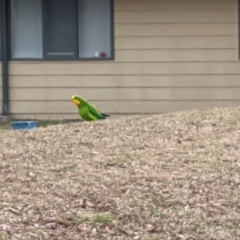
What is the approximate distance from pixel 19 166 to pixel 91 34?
6.81 m

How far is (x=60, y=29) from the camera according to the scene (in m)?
13.5

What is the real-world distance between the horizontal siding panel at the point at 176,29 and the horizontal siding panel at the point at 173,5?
281 mm

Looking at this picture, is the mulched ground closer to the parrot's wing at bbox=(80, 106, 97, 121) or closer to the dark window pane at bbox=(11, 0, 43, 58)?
the parrot's wing at bbox=(80, 106, 97, 121)

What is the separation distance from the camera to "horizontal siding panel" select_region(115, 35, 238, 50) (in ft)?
43.2

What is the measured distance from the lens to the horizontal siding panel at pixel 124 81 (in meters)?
13.2

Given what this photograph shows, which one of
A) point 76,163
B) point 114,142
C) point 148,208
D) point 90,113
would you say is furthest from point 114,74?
point 148,208

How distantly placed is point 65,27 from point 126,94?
1625 mm

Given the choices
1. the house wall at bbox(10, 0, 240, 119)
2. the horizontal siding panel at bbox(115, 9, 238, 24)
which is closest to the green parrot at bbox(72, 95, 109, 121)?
the house wall at bbox(10, 0, 240, 119)

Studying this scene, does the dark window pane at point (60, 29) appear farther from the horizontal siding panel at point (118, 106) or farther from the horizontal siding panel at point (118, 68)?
the horizontal siding panel at point (118, 106)

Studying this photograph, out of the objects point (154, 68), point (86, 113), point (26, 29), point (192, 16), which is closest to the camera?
point (86, 113)

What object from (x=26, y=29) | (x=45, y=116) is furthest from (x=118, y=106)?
(x=26, y=29)

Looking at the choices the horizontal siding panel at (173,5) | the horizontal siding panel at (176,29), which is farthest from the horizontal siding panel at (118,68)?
the horizontal siding panel at (173,5)

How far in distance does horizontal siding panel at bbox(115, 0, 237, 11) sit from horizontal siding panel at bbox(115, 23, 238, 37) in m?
0.28

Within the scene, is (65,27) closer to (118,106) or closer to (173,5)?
(118,106)
